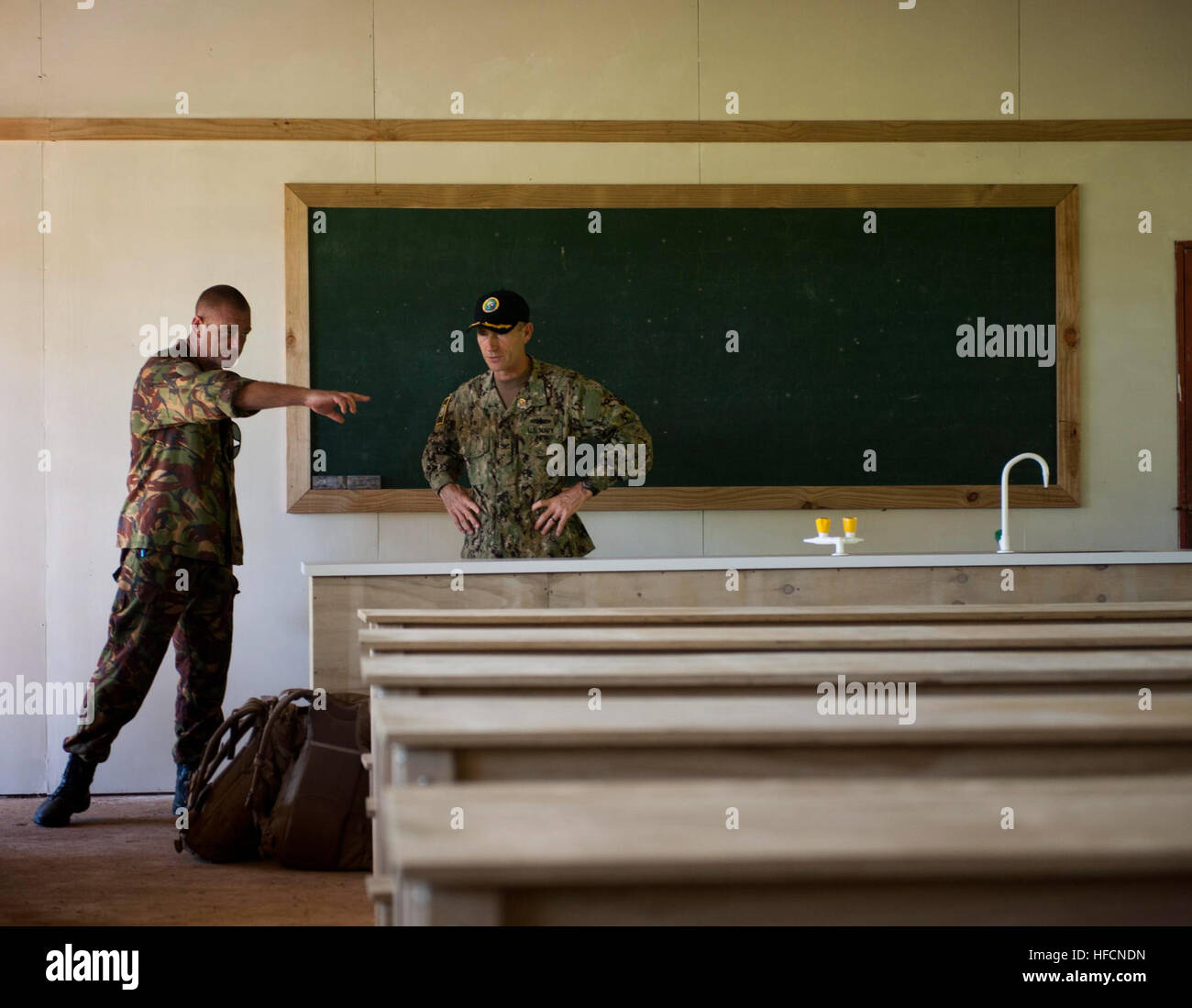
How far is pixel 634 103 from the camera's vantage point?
4402 millimetres

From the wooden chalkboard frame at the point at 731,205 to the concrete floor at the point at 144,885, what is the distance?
1.37 meters

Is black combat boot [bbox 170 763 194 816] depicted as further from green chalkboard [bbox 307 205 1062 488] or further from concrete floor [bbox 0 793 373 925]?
green chalkboard [bbox 307 205 1062 488]

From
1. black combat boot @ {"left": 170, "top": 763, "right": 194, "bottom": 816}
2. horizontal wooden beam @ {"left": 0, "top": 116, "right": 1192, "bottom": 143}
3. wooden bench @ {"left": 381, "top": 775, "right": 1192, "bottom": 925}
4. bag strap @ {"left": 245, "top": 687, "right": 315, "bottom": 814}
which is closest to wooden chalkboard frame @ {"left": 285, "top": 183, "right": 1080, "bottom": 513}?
horizontal wooden beam @ {"left": 0, "top": 116, "right": 1192, "bottom": 143}

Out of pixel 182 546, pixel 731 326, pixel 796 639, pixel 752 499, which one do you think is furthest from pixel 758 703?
pixel 731 326

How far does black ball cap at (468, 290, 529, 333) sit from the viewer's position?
3.47m

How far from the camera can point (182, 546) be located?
3416 millimetres

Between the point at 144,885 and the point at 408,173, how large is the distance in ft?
8.69

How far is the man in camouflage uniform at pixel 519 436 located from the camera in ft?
11.7

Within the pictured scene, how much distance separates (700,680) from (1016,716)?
1.09 ft

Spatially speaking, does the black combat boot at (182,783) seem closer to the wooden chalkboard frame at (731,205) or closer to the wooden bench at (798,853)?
the wooden chalkboard frame at (731,205)

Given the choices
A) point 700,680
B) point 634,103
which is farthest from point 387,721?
point 634,103

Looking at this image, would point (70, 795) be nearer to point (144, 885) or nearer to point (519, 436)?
point (144, 885)

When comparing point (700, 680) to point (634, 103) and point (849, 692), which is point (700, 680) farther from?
point (634, 103)
